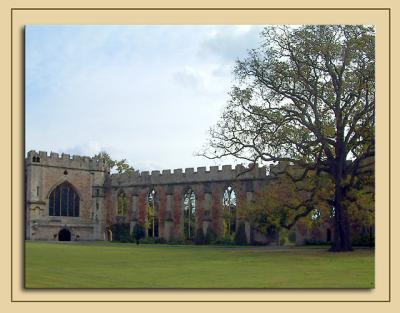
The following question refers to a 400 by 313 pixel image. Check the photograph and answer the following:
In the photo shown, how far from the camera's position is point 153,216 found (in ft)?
166

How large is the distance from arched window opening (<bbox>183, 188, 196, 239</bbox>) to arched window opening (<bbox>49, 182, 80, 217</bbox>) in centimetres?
958

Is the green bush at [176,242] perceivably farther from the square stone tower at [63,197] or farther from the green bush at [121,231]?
the square stone tower at [63,197]

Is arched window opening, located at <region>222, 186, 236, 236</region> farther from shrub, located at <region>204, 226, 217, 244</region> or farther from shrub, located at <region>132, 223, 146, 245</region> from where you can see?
shrub, located at <region>132, 223, 146, 245</region>

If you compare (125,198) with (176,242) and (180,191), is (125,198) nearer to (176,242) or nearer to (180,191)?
(180,191)

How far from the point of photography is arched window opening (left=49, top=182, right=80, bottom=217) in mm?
51031

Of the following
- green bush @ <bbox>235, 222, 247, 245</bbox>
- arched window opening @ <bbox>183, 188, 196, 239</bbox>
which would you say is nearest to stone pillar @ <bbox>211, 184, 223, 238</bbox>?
arched window opening @ <bbox>183, 188, 196, 239</bbox>

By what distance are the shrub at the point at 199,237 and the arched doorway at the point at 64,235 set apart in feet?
38.1

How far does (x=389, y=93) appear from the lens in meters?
15.7

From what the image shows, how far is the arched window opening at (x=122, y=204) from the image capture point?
175 ft

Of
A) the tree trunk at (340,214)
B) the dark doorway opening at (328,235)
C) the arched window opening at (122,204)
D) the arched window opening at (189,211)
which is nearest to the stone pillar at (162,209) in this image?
the arched window opening at (189,211)

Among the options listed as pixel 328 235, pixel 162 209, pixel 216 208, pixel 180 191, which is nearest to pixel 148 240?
pixel 162 209

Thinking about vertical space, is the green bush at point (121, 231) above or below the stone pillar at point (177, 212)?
below

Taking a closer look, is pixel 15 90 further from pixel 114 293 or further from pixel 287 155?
pixel 287 155

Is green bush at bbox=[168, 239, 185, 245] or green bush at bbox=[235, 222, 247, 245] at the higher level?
green bush at bbox=[235, 222, 247, 245]
